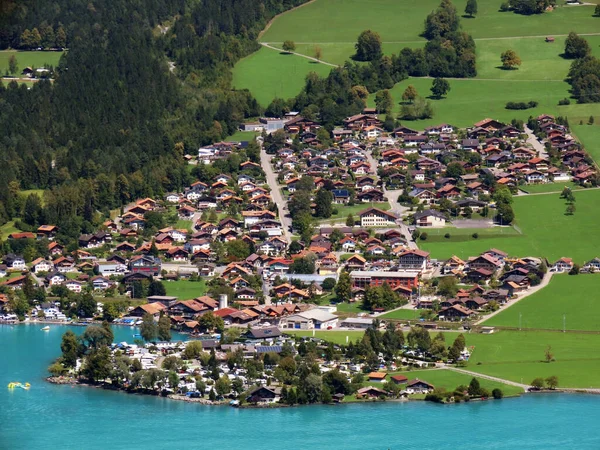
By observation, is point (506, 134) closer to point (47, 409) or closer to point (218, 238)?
point (218, 238)

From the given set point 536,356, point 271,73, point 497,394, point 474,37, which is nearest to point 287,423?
point 497,394

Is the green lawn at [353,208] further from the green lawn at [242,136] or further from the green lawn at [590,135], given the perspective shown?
the green lawn at [242,136]

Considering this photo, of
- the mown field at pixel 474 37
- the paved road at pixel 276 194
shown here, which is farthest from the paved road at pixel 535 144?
the paved road at pixel 276 194

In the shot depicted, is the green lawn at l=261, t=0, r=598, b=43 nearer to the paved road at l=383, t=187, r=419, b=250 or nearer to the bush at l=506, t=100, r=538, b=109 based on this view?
the bush at l=506, t=100, r=538, b=109

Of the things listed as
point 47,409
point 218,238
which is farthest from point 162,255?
point 47,409

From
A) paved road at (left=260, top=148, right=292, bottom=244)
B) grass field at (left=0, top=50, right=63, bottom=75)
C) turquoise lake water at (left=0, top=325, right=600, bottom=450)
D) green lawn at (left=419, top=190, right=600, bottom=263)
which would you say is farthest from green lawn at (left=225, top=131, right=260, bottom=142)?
turquoise lake water at (left=0, top=325, right=600, bottom=450)

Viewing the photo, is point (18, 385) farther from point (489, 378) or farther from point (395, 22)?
point (395, 22)

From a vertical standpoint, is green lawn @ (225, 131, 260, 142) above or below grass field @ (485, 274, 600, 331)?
above
